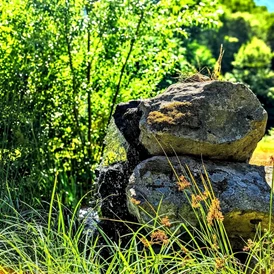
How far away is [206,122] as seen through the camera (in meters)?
4.46

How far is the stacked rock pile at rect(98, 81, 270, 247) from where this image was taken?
14.1ft

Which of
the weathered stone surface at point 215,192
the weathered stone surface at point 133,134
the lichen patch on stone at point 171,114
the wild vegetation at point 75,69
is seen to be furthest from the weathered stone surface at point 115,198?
the wild vegetation at point 75,69

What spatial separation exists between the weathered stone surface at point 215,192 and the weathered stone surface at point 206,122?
4.3 inches

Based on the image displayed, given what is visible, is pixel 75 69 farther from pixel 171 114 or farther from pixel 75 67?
pixel 171 114

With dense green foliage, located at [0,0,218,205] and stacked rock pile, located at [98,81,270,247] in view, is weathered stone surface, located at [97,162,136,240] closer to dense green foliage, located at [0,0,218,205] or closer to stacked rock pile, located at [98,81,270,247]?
stacked rock pile, located at [98,81,270,247]

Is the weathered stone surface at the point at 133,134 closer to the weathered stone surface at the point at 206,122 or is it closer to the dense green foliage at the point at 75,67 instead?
the weathered stone surface at the point at 206,122

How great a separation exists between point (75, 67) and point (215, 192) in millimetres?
2940

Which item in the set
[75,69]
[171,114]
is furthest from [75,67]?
[171,114]

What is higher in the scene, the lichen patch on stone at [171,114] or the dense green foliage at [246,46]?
the lichen patch on stone at [171,114]

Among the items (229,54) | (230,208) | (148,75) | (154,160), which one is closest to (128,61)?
(148,75)

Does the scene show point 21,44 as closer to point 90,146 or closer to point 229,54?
point 90,146

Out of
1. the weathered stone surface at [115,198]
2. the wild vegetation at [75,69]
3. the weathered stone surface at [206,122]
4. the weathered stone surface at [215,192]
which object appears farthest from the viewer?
the wild vegetation at [75,69]

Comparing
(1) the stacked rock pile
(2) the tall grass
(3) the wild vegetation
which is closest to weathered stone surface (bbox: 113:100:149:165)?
(1) the stacked rock pile

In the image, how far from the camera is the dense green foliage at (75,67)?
20.8 feet
